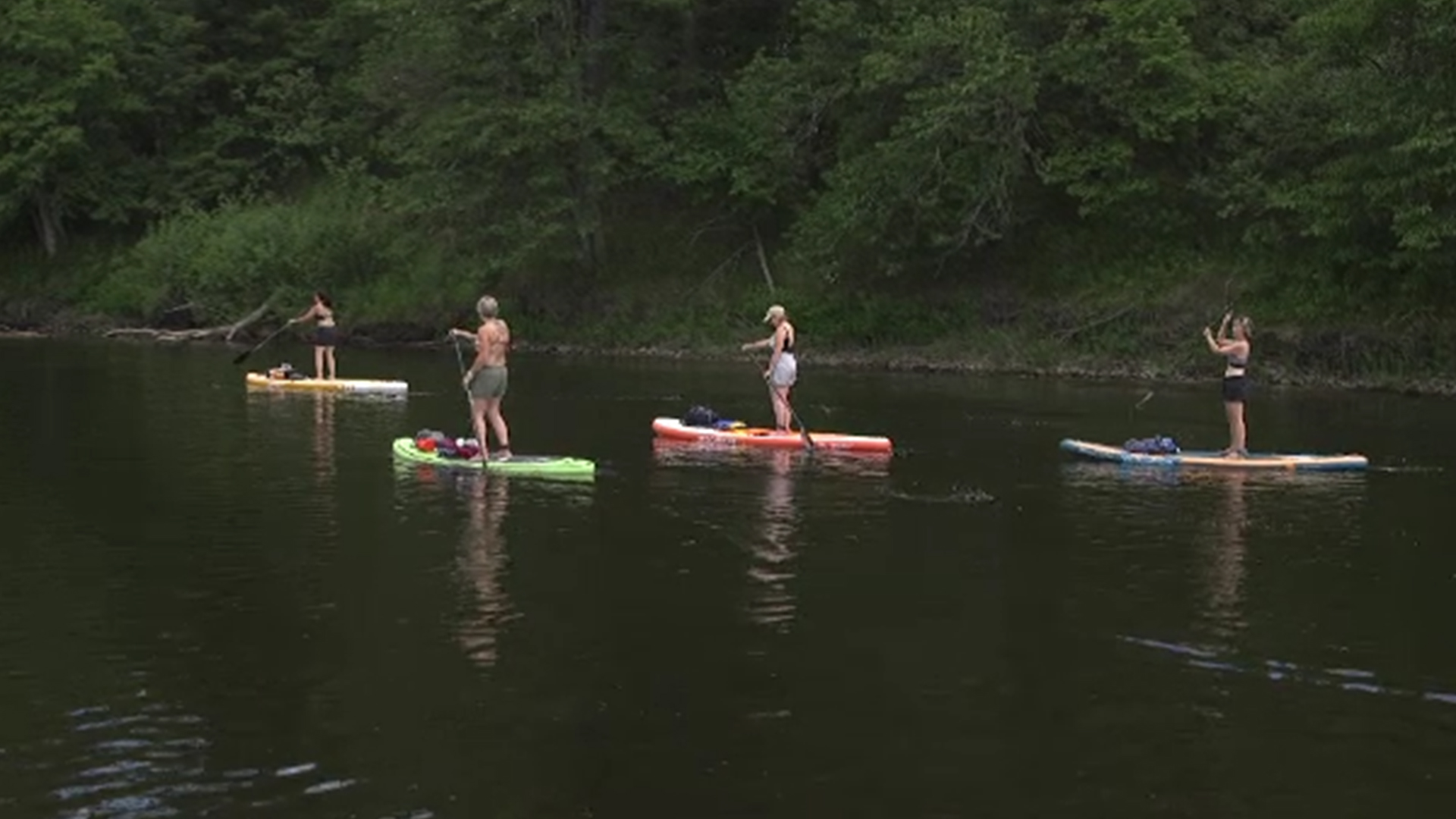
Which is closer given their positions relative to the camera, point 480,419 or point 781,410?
point 480,419

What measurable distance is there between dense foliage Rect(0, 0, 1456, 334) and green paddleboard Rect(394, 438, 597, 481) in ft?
66.9

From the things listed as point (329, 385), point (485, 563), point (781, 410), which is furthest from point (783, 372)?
point (485, 563)

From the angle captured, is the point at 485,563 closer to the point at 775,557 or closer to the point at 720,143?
the point at 775,557

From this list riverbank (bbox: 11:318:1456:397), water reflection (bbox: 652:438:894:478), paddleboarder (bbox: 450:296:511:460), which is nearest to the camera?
paddleboarder (bbox: 450:296:511:460)

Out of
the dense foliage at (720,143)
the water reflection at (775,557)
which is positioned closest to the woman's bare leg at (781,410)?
the water reflection at (775,557)

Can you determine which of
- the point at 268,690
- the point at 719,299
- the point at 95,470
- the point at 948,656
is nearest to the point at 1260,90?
the point at 719,299

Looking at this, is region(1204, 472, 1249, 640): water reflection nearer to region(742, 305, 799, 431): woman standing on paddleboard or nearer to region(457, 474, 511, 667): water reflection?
region(457, 474, 511, 667): water reflection

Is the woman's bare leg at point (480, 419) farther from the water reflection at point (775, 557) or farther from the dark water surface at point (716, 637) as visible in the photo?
the water reflection at point (775, 557)

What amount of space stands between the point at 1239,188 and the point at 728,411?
15.7 metres

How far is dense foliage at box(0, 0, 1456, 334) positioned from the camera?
4031 cm

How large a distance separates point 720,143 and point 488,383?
28.4 meters

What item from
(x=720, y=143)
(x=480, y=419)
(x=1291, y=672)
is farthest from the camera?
(x=720, y=143)

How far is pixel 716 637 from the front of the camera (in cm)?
1332

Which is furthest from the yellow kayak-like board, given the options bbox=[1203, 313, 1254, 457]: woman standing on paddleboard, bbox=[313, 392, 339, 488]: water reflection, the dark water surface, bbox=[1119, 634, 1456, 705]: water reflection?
bbox=[1119, 634, 1456, 705]: water reflection
